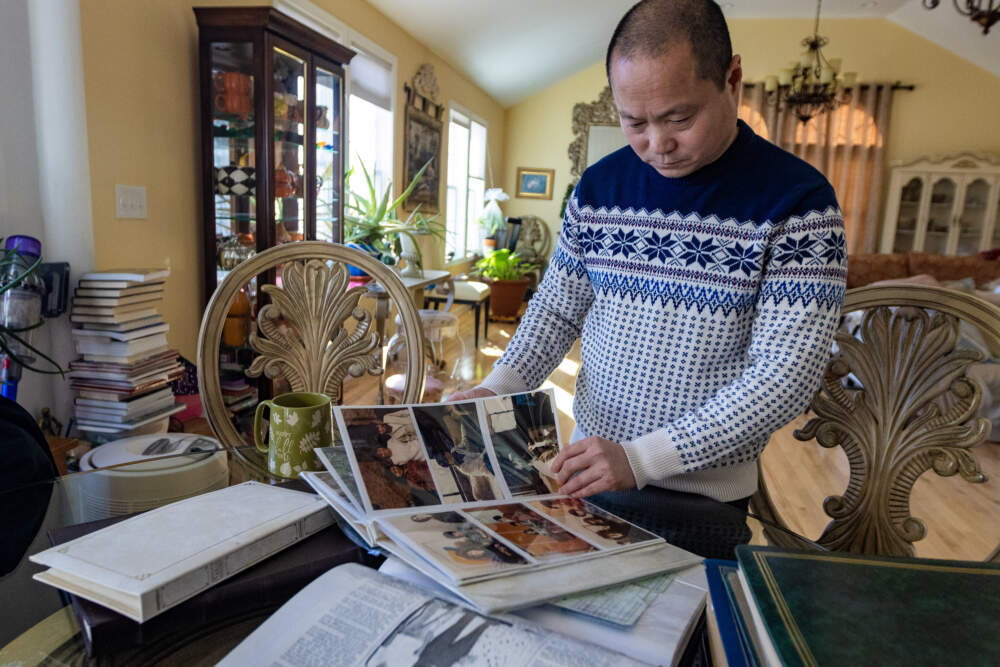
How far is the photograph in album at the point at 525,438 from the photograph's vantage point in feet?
2.59

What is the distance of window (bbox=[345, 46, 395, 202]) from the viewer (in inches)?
164

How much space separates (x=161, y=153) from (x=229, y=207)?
0.32 m

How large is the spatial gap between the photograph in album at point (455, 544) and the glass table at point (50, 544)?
142 mm

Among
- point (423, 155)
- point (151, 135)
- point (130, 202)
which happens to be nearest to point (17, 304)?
point (130, 202)

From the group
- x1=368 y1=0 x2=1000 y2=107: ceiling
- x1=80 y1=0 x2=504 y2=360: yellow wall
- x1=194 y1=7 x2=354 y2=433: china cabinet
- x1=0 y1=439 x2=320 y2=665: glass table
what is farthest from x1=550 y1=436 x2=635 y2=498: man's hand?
x1=368 y1=0 x2=1000 y2=107: ceiling

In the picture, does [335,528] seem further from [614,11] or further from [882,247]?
[882,247]

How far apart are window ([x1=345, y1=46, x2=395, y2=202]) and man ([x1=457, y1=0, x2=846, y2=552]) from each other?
10.9ft

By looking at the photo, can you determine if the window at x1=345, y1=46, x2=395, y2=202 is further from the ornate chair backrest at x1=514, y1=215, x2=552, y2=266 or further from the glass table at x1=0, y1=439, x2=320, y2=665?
the ornate chair backrest at x1=514, y1=215, x2=552, y2=266

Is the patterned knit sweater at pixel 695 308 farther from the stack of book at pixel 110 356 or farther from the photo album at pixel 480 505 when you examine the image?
the stack of book at pixel 110 356

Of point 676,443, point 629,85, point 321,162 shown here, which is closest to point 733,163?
point 629,85

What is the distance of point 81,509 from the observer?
852 millimetres

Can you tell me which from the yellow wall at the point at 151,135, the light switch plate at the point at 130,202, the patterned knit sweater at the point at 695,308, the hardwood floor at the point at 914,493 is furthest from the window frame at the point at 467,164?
the patterned knit sweater at the point at 695,308

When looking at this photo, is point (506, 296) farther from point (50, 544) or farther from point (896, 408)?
point (50, 544)

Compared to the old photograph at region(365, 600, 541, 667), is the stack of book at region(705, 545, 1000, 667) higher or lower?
higher
